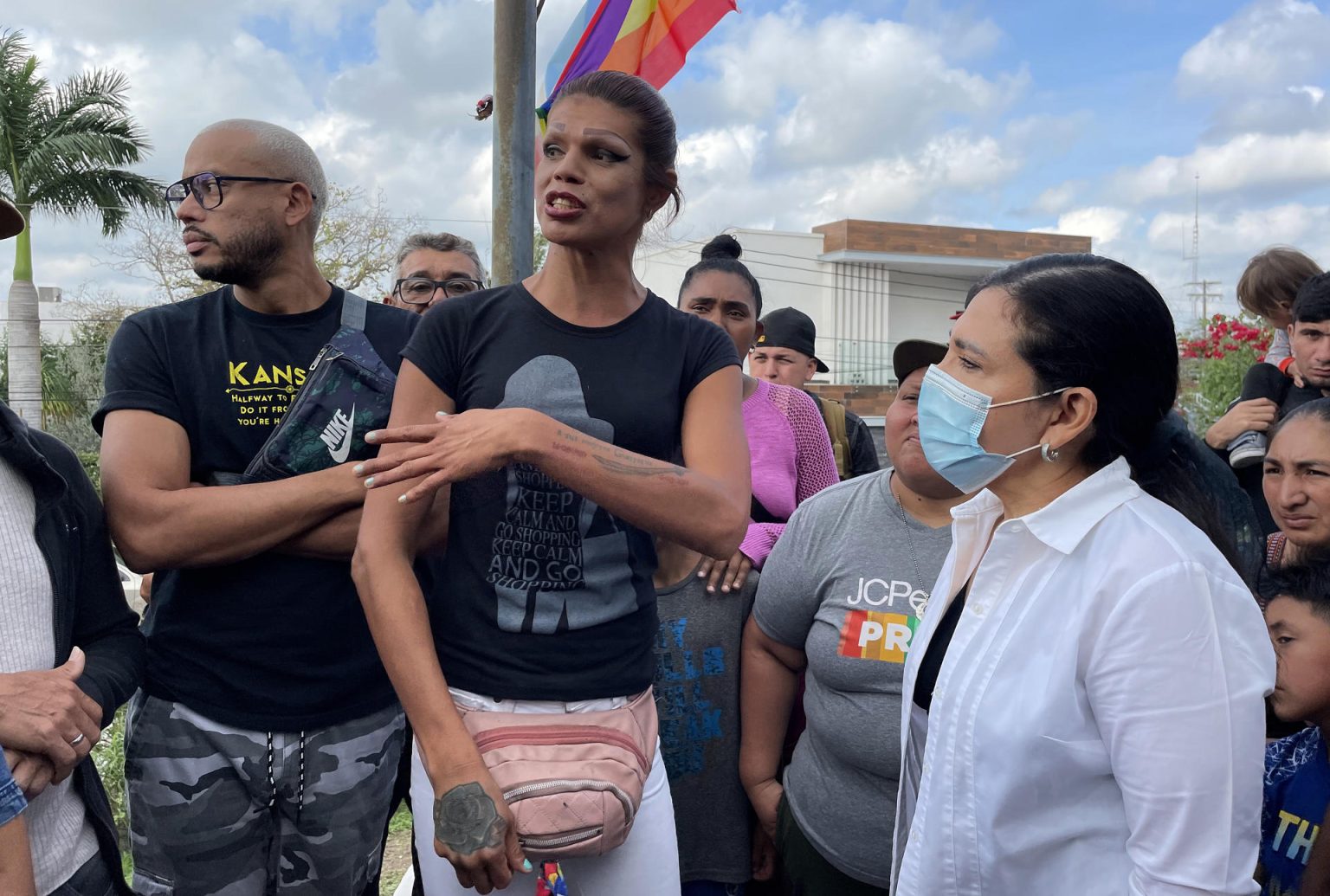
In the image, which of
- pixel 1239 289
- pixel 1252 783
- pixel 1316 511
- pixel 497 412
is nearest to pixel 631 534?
pixel 497 412

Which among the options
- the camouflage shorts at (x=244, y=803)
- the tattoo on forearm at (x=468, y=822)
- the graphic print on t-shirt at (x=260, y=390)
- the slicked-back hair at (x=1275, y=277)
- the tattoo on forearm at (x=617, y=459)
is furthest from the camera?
the slicked-back hair at (x=1275, y=277)

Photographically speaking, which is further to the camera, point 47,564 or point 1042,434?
point 47,564

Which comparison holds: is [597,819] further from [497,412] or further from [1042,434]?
[1042,434]

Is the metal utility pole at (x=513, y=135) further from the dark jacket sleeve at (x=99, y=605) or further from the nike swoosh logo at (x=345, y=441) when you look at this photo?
the dark jacket sleeve at (x=99, y=605)

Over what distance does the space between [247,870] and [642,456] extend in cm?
132

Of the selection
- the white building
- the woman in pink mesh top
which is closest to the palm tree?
the white building

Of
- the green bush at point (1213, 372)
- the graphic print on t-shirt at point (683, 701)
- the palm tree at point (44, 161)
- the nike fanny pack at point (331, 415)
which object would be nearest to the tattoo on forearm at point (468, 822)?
the nike fanny pack at point (331, 415)

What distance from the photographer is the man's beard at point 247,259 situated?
7.86 ft

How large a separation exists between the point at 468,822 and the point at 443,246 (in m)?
3.09

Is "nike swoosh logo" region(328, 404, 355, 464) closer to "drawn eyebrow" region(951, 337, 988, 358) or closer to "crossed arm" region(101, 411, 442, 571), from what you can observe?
"crossed arm" region(101, 411, 442, 571)

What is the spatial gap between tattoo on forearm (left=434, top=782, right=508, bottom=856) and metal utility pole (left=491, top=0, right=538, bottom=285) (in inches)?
138

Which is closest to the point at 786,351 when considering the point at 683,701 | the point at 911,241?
the point at 683,701

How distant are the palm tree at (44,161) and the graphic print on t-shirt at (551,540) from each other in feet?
73.8

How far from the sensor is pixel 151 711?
2275mm
